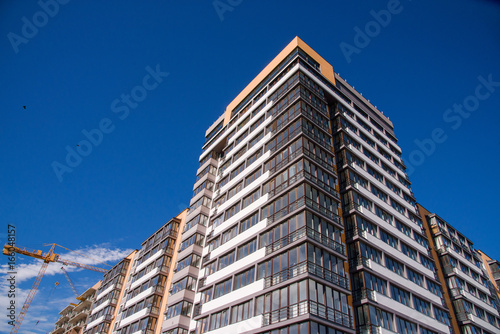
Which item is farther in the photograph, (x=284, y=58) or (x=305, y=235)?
(x=284, y=58)

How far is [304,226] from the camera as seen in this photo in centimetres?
2934

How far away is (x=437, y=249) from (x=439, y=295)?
12.1m

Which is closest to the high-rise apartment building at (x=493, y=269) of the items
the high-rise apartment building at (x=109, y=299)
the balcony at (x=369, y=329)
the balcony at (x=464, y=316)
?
the balcony at (x=464, y=316)

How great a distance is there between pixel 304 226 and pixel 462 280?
31.6 m

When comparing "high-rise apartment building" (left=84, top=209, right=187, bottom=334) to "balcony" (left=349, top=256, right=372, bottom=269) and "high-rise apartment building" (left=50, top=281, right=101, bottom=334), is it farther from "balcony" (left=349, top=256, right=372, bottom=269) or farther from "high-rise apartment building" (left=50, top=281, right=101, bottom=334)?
"balcony" (left=349, top=256, right=372, bottom=269)

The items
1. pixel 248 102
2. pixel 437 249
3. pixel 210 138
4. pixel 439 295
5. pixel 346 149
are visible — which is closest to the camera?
pixel 439 295

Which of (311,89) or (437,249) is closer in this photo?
(311,89)

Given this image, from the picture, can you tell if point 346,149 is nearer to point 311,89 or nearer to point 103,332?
point 311,89

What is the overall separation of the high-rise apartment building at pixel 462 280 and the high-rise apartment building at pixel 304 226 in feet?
19.2

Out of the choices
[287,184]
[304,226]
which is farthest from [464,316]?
[287,184]

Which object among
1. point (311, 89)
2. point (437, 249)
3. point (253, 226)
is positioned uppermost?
point (311, 89)

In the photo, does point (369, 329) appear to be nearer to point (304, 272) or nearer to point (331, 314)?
point (331, 314)

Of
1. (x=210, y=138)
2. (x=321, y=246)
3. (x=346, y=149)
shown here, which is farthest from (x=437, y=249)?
(x=210, y=138)

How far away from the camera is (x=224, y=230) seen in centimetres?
4009
